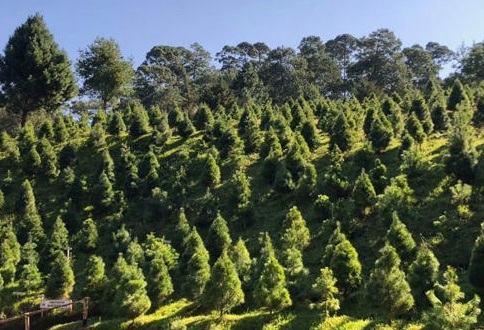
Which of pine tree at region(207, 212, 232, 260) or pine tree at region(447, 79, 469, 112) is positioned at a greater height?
pine tree at region(447, 79, 469, 112)

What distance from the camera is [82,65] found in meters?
57.1

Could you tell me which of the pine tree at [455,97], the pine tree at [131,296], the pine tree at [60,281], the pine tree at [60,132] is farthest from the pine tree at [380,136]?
the pine tree at [60,132]

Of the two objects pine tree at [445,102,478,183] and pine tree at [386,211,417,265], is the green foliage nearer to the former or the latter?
pine tree at [386,211,417,265]

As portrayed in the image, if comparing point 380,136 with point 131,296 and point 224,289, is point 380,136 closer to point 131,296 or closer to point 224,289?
point 224,289

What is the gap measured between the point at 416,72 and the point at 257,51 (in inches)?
1076

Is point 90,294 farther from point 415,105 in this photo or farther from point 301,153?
point 415,105

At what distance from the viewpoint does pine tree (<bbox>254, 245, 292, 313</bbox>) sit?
73.4 feet

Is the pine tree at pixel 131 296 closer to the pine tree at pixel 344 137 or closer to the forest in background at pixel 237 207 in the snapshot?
the forest in background at pixel 237 207

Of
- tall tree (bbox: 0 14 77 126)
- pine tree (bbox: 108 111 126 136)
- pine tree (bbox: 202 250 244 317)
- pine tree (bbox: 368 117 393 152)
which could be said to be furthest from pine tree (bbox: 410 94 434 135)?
tall tree (bbox: 0 14 77 126)

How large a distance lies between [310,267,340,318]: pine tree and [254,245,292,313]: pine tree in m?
1.48

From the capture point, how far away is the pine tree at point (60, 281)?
27125 mm

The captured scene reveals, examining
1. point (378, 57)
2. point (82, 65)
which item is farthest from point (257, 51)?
point (82, 65)

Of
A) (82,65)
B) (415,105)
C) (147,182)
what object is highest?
(82,65)

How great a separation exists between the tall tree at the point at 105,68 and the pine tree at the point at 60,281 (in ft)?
108
